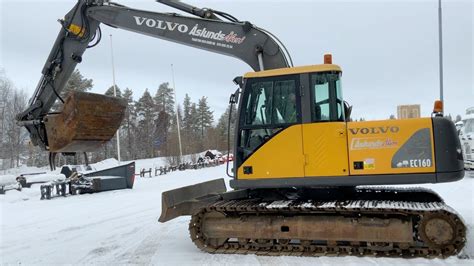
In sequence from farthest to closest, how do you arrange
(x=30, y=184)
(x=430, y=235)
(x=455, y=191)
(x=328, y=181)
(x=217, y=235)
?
(x=30, y=184), (x=455, y=191), (x=217, y=235), (x=328, y=181), (x=430, y=235)

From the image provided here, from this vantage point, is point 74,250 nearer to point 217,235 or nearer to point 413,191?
point 217,235

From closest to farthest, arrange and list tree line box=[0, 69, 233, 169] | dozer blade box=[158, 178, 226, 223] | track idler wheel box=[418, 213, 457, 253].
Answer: track idler wheel box=[418, 213, 457, 253] < dozer blade box=[158, 178, 226, 223] < tree line box=[0, 69, 233, 169]

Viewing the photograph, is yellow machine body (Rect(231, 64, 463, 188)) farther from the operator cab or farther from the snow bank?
the snow bank

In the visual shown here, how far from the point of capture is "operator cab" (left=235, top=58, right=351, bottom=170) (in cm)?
682

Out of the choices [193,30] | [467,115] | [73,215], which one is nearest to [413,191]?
[193,30]

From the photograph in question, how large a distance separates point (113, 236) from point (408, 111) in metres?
5.97

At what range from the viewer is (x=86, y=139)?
756 cm

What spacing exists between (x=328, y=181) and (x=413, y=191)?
6.70ft

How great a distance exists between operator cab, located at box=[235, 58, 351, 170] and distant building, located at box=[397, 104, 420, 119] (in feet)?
2.95

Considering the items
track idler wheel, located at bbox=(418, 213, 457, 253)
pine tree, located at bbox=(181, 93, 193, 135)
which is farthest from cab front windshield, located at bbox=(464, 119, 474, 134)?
pine tree, located at bbox=(181, 93, 193, 135)

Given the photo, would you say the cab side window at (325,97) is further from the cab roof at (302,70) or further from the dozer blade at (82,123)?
the dozer blade at (82,123)

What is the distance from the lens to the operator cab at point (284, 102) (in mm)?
6816

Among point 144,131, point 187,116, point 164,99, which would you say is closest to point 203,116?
point 187,116

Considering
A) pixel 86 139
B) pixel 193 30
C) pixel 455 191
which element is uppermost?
pixel 193 30
